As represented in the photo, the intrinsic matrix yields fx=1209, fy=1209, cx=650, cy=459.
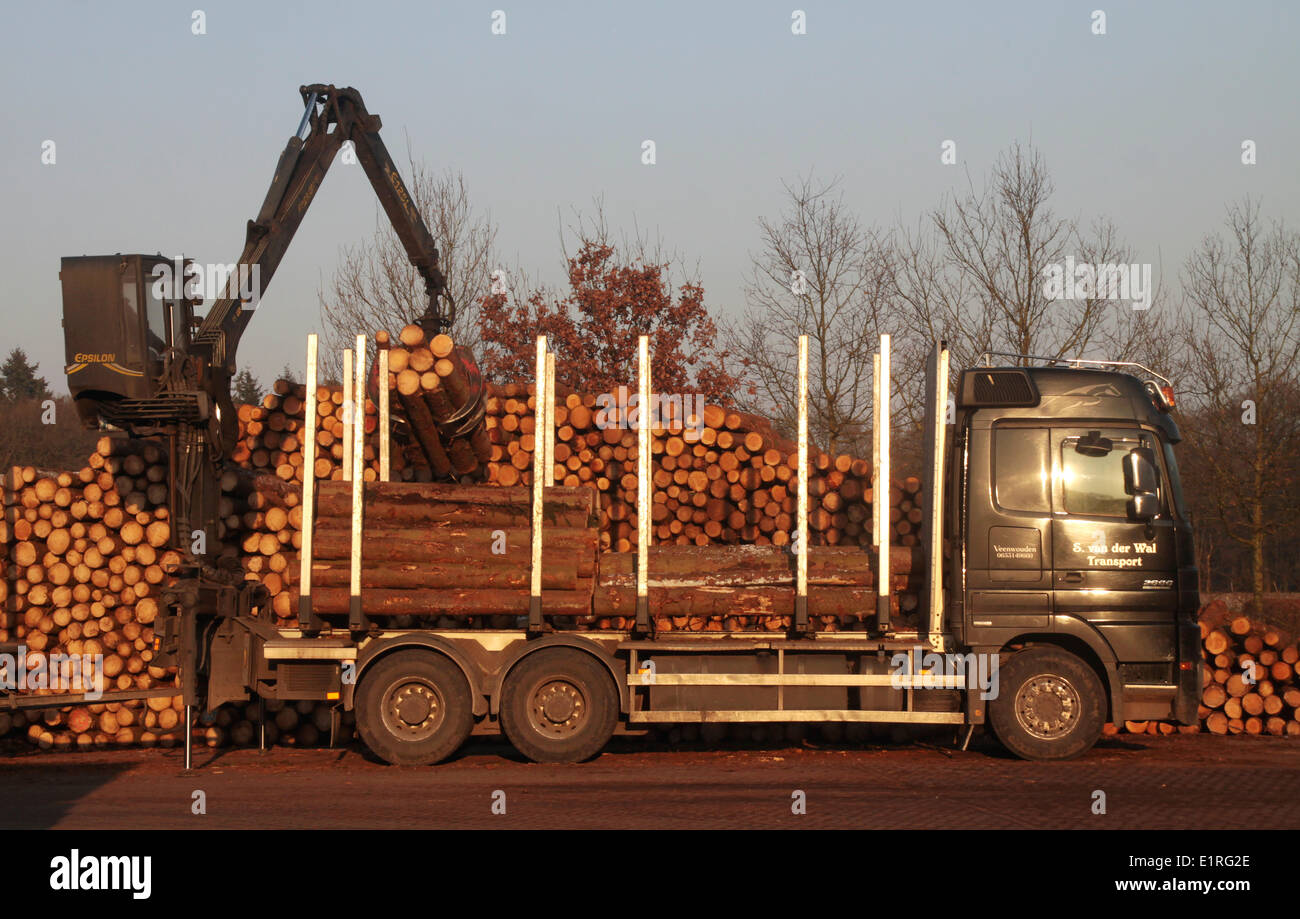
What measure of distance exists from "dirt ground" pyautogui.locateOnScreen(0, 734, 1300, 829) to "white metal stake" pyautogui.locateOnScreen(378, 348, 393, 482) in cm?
268

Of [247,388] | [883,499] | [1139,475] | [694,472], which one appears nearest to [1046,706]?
[1139,475]

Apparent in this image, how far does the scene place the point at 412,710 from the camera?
33.8 feet

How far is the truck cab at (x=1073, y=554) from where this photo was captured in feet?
33.8

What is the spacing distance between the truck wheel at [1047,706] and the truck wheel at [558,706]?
11.0 ft

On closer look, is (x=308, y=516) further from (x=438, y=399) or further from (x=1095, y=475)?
(x=1095, y=475)

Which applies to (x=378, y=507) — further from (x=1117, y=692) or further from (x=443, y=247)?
(x=443, y=247)

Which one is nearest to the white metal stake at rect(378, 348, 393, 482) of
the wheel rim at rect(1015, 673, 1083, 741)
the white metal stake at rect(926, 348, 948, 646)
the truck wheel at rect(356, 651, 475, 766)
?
the truck wheel at rect(356, 651, 475, 766)

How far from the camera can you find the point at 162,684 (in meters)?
13.1

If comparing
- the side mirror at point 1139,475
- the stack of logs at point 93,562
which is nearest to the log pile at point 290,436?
the stack of logs at point 93,562

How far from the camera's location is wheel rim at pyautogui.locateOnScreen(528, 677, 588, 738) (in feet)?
33.9

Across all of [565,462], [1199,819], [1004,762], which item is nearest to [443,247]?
[565,462]

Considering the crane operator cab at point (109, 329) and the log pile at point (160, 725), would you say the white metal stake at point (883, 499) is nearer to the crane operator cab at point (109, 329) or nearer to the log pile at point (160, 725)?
the log pile at point (160, 725)

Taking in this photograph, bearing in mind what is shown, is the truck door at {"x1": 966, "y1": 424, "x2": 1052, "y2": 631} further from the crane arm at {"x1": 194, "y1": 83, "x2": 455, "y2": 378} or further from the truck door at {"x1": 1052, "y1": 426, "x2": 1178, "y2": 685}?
the crane arm at {"x1": 194, "y1": 83, "x2": 455, "y2": 378}

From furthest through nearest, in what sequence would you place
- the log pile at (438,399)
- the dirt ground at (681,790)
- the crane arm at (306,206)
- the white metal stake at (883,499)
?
the crane arm at (306,206) → the log pile at (438,399) → the white metal stake at (883,499) → the dirt ground at (681,790)
